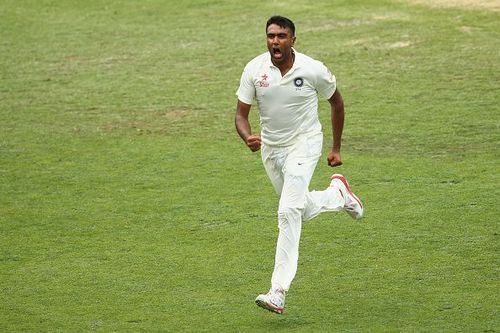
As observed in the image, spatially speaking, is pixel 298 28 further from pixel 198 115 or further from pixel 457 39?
pixel 198 115

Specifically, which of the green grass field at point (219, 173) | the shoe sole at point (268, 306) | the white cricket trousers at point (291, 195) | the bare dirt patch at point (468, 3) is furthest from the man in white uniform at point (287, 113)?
the bare dirt patch at point (468, 3)

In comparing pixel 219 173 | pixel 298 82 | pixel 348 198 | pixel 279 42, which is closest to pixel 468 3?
pixel 219 173

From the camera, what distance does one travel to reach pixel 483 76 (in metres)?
17.0

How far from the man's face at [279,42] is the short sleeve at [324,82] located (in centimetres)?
32

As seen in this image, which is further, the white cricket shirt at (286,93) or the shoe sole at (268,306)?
the white cricket shirt at (286,93)

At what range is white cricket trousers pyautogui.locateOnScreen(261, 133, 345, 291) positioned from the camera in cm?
904

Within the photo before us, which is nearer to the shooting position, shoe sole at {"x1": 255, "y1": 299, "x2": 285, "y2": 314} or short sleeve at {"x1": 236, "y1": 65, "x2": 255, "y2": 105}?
shoe sole at {"x1": 255, "y1": 299, "x2": 285, "y2": 314}

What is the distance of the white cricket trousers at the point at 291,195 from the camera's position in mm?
9039

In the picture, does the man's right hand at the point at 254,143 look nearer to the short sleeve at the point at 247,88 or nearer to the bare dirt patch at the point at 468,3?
the short sleeve at the point at 247,88

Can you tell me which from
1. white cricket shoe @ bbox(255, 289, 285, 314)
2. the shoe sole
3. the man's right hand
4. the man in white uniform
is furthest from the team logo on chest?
the shoe sole

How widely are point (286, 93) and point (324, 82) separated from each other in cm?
33

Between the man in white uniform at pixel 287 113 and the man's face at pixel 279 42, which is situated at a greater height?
the man's face at pixel 279 42

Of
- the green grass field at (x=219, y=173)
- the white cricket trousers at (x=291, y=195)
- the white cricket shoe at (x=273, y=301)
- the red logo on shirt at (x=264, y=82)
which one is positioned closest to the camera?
the white cricket shoe at (x=273, y=301)

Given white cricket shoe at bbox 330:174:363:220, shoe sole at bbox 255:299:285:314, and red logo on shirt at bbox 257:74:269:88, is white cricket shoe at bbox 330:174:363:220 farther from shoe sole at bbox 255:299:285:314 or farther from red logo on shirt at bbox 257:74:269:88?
shoe sole at bbox 255:299:285:314
